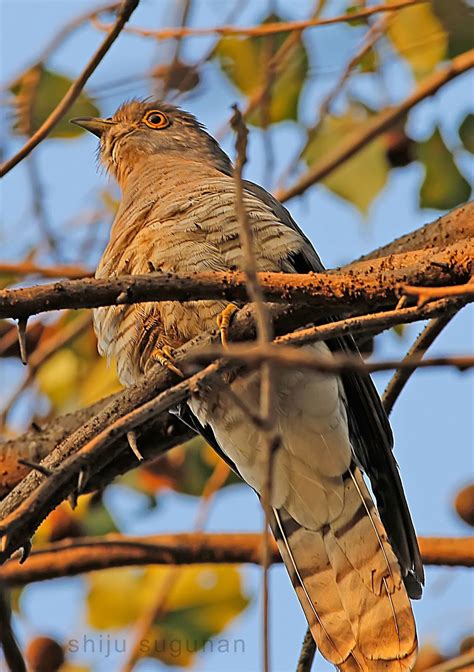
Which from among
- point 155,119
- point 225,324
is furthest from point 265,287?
point 155,119

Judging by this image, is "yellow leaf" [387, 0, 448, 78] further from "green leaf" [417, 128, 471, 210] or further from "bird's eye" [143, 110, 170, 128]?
"bird's eye" [143, 110, 170, 128]

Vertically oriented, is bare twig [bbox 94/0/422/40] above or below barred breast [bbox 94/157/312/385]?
above

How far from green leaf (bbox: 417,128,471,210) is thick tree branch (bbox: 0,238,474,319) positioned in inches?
70.5

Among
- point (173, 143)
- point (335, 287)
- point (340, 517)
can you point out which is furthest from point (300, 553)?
point (173, 143)

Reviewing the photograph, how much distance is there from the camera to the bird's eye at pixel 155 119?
5094mm

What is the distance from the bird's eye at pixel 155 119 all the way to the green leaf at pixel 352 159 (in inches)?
32.2

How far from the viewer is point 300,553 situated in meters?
3.35

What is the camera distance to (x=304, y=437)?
3469 millimetres

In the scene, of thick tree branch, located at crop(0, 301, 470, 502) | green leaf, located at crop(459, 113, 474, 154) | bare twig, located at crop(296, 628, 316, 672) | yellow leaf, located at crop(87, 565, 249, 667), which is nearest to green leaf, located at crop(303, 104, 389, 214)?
green leaf, located at crop(459, 113, 474, 154)

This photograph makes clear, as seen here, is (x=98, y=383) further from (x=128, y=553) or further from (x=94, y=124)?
(x=94, y=124)

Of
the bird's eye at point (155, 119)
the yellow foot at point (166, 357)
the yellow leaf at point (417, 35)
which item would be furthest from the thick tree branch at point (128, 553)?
the bird's eye at point (155, 119)

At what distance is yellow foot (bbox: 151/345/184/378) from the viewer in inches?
106

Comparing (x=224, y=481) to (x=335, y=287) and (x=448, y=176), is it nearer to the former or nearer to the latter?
(x=448, y=176)

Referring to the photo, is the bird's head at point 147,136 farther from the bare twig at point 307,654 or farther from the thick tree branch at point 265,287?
the thick tree branch at point 265,287
